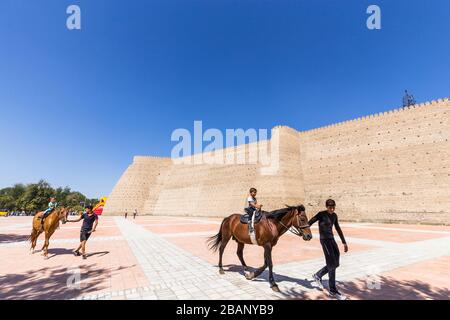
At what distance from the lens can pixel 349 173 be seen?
31.5 metres

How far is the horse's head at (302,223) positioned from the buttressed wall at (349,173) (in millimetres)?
27167

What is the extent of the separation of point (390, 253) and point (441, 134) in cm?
2364

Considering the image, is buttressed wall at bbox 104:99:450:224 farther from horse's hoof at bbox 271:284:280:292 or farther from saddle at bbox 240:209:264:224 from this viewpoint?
horse's hoof at bbox 271:284:280:292

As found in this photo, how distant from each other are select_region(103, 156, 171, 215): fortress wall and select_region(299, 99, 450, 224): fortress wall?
119 ft

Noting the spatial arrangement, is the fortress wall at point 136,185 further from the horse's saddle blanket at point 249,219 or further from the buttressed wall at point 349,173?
the horse's saddle blanket at point 249,219

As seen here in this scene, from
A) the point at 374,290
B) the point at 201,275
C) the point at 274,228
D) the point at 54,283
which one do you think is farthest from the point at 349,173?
the point at 54,283

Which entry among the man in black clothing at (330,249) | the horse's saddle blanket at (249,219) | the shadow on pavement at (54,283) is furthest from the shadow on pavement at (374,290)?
the shadow on pavement at (54,283)

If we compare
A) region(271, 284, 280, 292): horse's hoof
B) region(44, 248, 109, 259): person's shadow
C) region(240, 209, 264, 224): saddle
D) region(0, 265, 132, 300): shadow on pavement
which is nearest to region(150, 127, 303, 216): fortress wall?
region(44, 248, 109, 259): person's shadow

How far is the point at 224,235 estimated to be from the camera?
655cm

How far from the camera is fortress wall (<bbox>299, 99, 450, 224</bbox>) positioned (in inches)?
964

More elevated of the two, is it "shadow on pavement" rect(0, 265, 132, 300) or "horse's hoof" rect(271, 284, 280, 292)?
"horse's hoof" rect(271, 284, 280, 292)

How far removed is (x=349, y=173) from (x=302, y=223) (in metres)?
30.4
